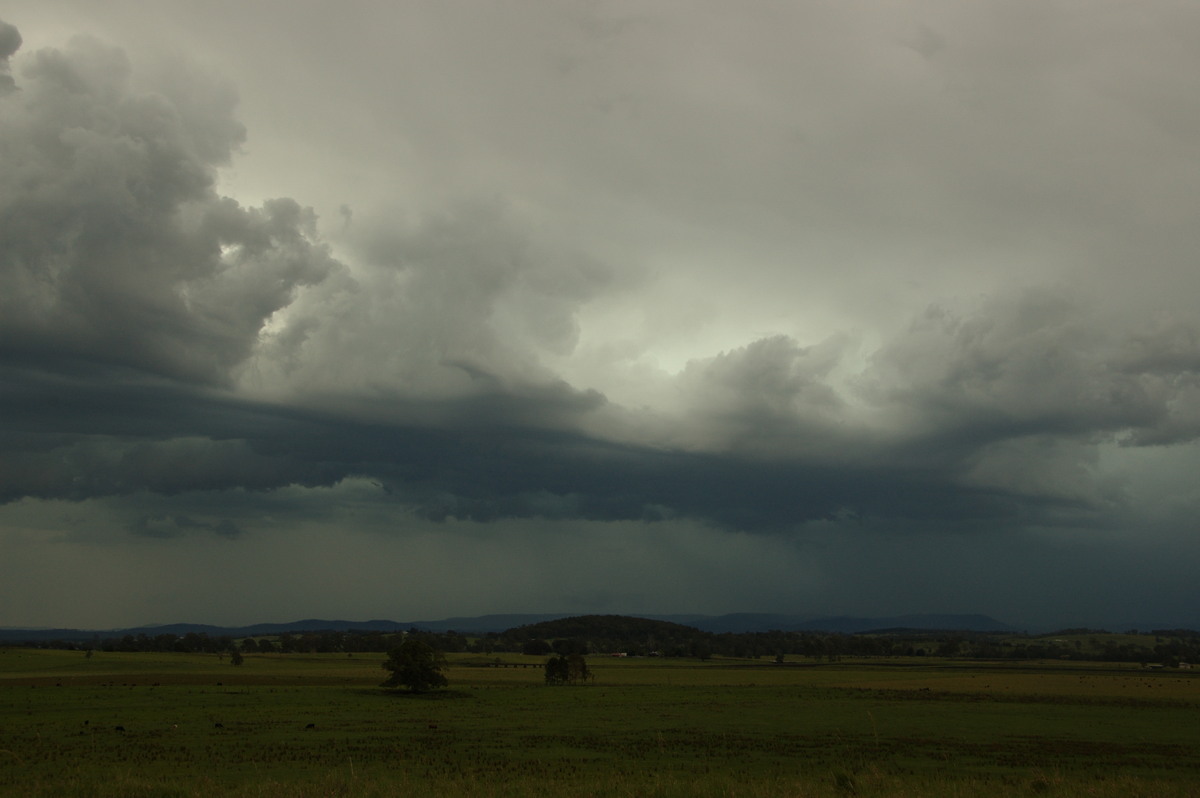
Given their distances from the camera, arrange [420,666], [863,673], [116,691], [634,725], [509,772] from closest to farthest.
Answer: [509,772]
[634,725]
[116,691]
[420,666]
[863,673]

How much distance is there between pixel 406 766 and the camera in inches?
1531

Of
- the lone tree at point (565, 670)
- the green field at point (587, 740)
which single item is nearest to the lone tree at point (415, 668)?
the green field at point (587, 740)

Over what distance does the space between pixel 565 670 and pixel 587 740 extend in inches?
2841

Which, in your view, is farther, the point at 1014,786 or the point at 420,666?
the point at 420,666

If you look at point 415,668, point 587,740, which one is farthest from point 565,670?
point 587,740

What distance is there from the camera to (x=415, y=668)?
321 feet

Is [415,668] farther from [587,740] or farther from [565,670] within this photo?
[587,740]

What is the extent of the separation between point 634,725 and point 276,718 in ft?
90.2

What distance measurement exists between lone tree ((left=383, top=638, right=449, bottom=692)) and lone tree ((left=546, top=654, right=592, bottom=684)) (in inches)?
936

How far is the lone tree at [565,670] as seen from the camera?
122 m

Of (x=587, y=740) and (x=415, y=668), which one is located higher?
(x=587, y=740)

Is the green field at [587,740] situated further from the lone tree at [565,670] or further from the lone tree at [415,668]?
the lone tree at [565,670]

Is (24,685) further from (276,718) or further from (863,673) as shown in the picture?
(863,673)

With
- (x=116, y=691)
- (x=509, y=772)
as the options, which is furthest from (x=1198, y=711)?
(x=116, y=691)
